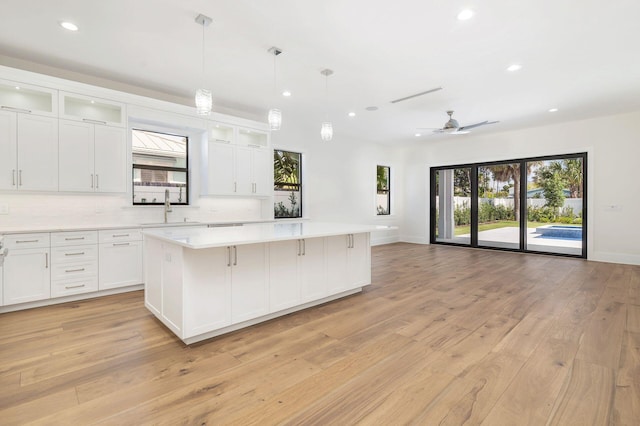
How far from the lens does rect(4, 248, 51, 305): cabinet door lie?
329 cm

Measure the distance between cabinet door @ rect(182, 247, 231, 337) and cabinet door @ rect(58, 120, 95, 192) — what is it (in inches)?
96.8

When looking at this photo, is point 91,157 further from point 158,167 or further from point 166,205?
point 166,205

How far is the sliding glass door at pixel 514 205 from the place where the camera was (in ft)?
21.6

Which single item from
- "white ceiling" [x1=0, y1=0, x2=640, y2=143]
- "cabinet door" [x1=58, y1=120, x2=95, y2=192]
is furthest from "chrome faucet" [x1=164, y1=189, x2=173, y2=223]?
"white ceiling" [x1=0, y1=0, x2=640, y2=143]

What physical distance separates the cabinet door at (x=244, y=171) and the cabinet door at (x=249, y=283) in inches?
107

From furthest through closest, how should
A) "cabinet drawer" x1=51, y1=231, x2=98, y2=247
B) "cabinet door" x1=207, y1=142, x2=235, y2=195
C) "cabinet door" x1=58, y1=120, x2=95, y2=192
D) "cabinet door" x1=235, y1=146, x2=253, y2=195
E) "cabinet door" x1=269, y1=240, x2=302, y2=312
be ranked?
"cabinet door" x1=235, y1=146, x2=253, y2=195
"cabinet door" x1=207, y1=142, x2=235, y2=195
"cabinet door" x1=58, y1=120, x2=95, y2=192
"cabinet drawer" x1=51, y1=231, x2=98, y2=247
"cabinet door" x1=269, y1=240, x2=302, y2=312

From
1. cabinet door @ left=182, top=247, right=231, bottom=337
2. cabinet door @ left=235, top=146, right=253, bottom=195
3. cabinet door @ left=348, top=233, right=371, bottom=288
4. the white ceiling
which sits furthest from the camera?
cabinet door @ left=235, top=146, right=253, bottom=195

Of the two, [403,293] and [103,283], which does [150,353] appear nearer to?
[103,283]

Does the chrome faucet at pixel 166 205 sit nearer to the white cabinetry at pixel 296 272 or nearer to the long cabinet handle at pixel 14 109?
the long cabinet handle at pixel 14 109

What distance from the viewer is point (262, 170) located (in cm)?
570

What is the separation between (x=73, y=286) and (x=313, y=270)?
2.89m

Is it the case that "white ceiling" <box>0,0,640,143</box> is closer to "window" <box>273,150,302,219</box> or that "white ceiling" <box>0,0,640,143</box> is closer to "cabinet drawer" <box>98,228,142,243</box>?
"window" <box>273,150,302,219</box>

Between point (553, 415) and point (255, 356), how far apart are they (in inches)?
74.7

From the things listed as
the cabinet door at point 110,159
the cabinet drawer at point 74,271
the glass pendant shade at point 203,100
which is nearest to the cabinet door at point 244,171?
the cabinet door at point 110,159
